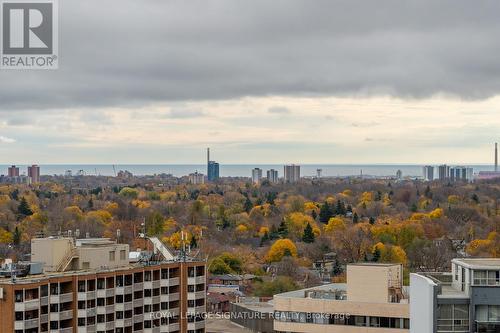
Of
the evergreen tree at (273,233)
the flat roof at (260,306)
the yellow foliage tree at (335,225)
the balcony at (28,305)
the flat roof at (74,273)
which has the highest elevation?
the flat roof at (74,273)

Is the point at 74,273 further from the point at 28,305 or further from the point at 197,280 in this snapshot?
the point at 197,280

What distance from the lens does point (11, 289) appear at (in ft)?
157

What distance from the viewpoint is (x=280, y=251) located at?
431 feet

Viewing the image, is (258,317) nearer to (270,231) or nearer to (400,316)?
(400,316)

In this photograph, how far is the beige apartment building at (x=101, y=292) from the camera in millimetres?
48719

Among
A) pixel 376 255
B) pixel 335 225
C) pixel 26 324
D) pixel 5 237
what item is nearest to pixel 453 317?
pixel 26 324

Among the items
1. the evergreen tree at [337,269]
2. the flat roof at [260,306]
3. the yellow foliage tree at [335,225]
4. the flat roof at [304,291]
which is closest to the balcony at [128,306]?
the flat roof at [304,291]

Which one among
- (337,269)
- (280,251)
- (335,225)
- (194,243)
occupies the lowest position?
(337,269)

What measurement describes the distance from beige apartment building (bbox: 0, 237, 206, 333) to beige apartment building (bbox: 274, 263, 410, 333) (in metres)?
8.04

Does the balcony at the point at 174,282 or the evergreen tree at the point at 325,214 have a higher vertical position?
the balcony at the point at 174,282

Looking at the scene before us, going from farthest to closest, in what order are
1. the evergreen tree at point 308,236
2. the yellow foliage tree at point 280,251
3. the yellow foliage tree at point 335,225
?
the yellow foliage tree at point 335,225, the evergreen tree at point 308,236, the yellow foliage tree at point 280,251

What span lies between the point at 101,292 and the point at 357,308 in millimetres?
12723

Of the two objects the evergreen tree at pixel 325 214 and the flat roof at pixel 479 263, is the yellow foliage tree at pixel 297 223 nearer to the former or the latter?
the evergreen tree at pixel 325 214

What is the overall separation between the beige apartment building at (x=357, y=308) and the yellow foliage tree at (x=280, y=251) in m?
77.9
